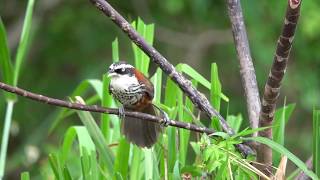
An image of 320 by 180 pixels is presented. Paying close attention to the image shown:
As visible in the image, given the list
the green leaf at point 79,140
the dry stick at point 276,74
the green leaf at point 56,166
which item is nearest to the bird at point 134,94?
the green leaf at point 79,140

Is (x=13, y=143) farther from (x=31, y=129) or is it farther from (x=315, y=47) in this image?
(x=315, y=47)

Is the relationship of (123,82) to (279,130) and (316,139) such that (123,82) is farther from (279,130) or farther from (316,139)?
(316,139)

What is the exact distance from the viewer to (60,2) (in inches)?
232

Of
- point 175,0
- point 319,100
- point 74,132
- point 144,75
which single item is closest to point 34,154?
point 74,132

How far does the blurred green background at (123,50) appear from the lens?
546 centimetres

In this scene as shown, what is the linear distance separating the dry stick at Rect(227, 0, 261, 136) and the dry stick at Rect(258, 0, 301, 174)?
0.09 metres

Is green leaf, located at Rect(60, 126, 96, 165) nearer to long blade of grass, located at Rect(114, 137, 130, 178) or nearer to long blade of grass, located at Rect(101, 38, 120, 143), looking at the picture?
long blade of grass, located at Rect(101, 38, 120, 143)

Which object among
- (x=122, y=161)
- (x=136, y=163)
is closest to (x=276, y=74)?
(x=122, y=161)

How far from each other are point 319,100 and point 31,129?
237cm

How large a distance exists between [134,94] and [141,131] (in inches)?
4.9

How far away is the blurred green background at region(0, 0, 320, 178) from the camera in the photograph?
546 cm

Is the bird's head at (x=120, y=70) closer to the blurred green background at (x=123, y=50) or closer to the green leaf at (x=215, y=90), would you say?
the green leaf at (x=215, y=90)

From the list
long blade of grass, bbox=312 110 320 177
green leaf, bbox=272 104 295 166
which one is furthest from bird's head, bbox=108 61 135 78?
long blade of grass, bbox=312 110 320 177

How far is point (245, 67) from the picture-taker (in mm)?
1967
